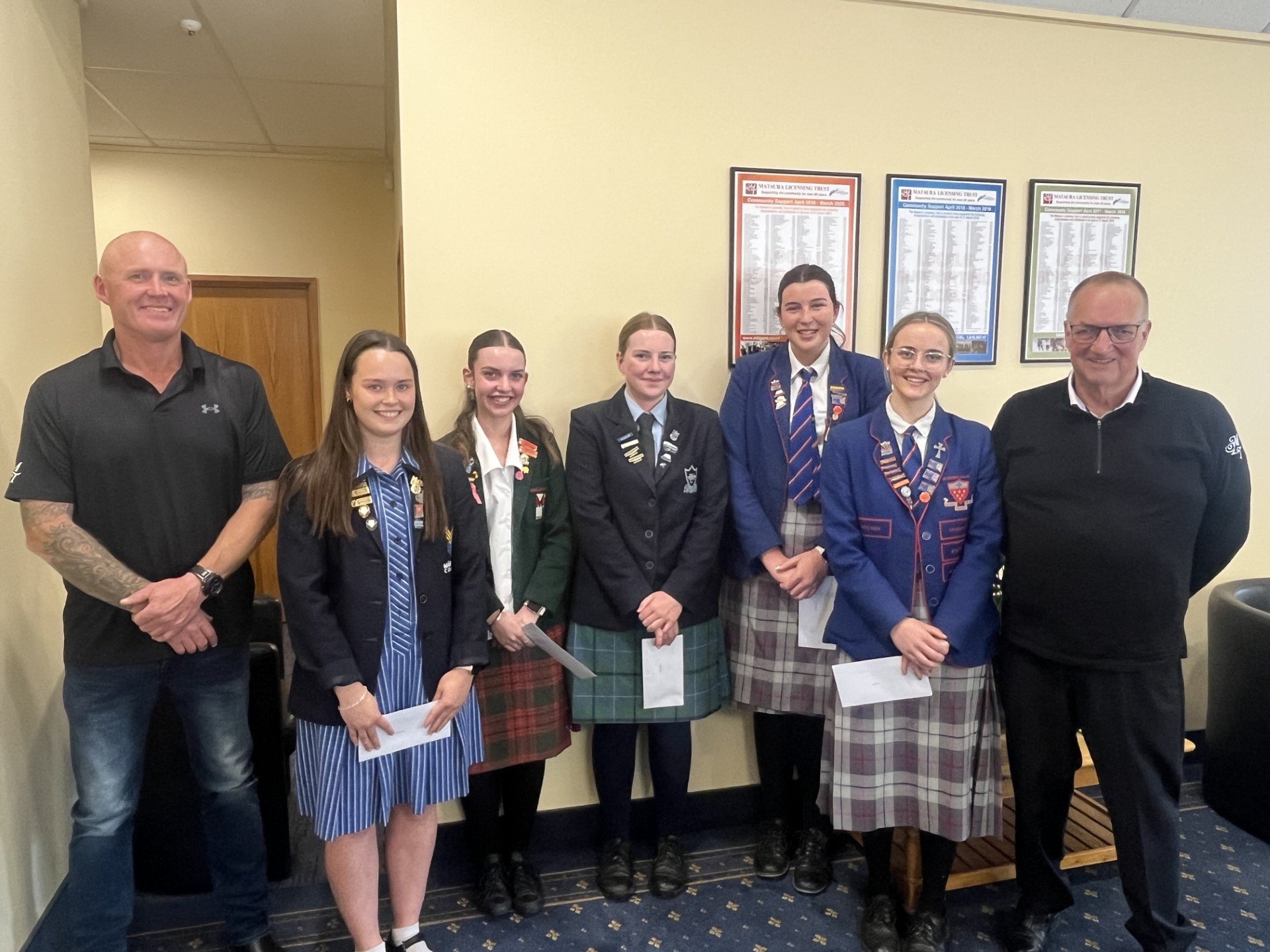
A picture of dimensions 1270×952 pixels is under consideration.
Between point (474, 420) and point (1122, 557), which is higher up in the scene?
point (474, 420)

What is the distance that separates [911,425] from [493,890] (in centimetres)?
163

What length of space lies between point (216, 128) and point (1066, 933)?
485 centimetres

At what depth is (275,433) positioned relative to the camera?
6.05ft

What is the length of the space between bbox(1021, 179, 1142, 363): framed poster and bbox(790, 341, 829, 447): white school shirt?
2.99ft

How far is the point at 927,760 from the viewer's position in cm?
187

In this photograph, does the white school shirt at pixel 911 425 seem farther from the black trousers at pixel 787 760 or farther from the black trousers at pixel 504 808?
the black trousers at pixel 504 808

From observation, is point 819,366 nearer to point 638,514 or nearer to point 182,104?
point 638,514

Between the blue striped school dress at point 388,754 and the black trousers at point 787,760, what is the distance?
103 cm

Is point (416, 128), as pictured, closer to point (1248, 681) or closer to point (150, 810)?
point (150, 810)

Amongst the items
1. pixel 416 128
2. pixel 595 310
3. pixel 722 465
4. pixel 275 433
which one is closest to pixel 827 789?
pixel 722 465

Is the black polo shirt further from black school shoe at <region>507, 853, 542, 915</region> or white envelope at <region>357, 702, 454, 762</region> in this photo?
black school shoe at <region>507, 853, 542, 915</region>

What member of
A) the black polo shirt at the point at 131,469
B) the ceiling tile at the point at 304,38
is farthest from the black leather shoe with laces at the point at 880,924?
the ceiling tile at the point at 304,38

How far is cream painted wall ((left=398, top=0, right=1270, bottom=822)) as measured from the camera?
7.16 feet

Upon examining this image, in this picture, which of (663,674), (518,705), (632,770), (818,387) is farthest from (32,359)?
(818,387)
